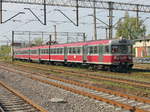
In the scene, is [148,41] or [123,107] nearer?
[123,107]

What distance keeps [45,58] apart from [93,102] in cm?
2792

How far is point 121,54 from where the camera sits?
21234 millimetres

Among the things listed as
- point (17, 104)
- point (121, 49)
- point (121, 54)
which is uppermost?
point (121, 49)

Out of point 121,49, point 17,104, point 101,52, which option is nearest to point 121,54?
point 121,49

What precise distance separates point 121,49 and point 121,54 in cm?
41

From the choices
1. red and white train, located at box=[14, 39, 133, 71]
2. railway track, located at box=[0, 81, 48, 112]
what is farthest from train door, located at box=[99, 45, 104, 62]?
railway track, located at box=[0, 81, 48, 112]

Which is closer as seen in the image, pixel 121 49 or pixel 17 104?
pixel 17 104

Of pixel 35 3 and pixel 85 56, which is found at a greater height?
pixel 35 3

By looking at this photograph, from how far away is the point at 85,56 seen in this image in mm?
24906

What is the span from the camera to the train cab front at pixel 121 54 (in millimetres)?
20906

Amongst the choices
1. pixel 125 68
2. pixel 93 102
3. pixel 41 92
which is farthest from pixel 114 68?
pixel 93 102

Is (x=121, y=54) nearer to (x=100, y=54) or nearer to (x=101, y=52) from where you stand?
(x=101, y=52)

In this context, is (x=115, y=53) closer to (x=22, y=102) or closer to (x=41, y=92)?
(x=41, y=92)

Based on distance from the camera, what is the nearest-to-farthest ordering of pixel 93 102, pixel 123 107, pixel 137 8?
pixel 123 107 < pixel 93 102 < pixel 137 8
